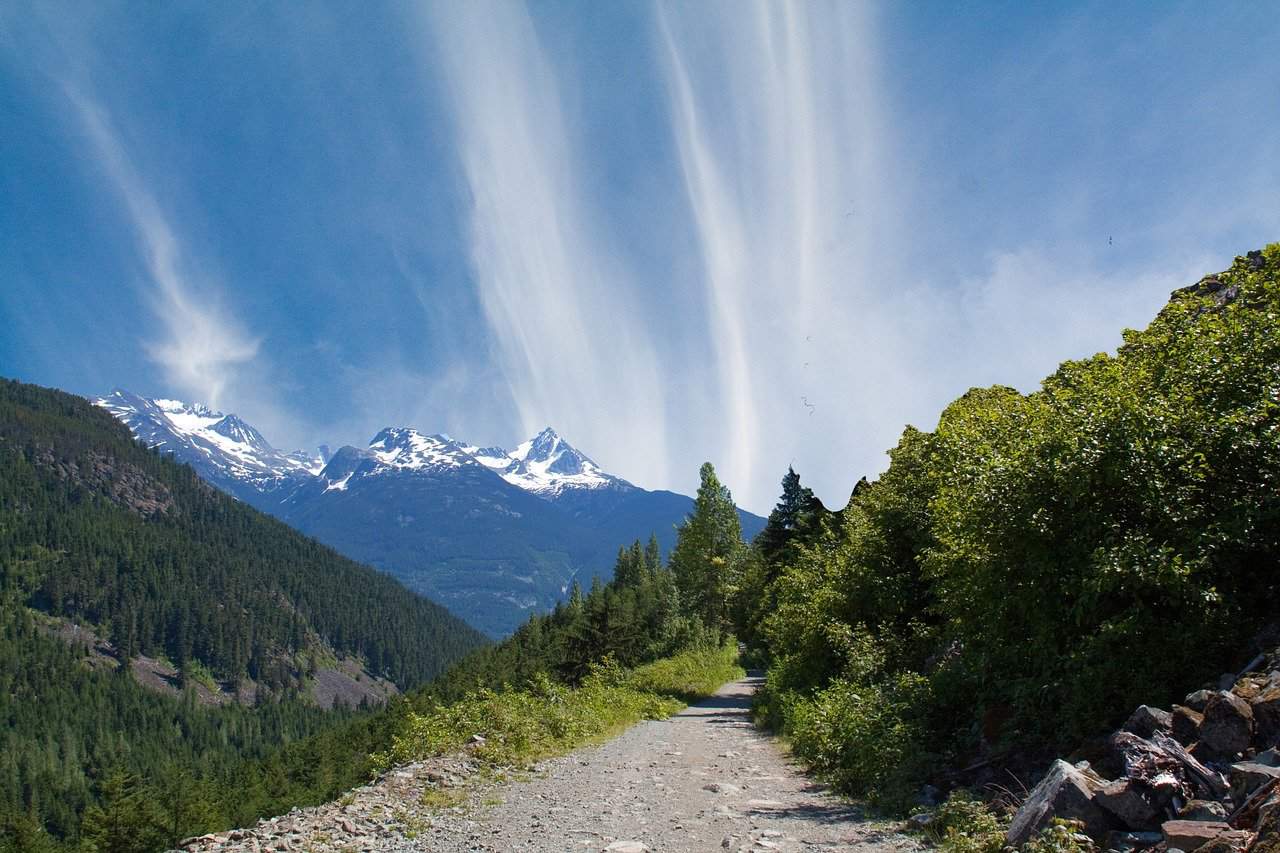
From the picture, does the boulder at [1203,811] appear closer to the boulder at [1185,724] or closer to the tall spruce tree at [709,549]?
the boulder at [1185,724]

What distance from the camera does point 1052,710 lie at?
37.7 ft

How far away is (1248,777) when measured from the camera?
21.0ft

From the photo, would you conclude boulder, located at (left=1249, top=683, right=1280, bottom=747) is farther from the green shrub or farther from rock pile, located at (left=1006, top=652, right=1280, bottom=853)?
the green shrub

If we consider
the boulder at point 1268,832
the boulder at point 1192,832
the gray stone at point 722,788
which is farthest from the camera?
the gray stone at point 722,788

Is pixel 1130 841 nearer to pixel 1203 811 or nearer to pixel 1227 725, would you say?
pixel 1203 811

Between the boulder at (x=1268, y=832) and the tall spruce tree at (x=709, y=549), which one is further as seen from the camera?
the tall spruce tree at (x=709, y=549)

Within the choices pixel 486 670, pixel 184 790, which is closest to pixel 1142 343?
pixel 486 670

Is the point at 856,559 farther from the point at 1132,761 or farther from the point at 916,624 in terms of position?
the point at 1132,761

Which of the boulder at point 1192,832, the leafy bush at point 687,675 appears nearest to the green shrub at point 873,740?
the boulder at point 1192,832

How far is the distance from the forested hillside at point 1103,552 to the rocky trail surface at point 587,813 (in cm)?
168

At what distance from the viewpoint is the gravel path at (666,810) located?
9859 millimetres

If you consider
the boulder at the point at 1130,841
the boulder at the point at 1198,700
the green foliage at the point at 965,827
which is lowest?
the green foliage at the point at 965,827

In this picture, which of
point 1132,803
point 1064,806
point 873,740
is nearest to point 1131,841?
point 1132,803

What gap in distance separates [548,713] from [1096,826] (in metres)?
17.0
